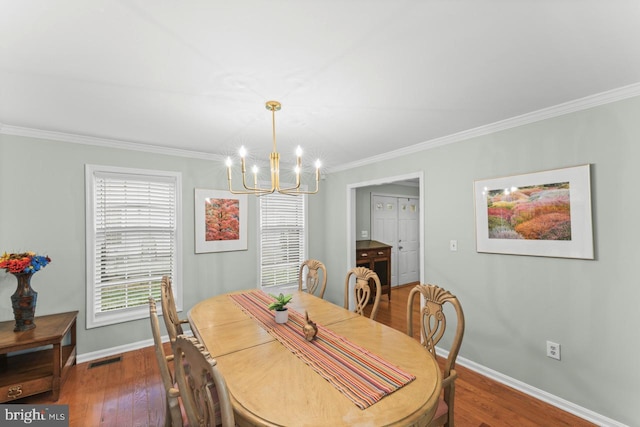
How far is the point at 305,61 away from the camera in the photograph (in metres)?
1.71

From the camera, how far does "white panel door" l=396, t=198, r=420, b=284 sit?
6.51 metres

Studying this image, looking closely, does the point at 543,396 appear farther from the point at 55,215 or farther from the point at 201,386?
the point at 55,215

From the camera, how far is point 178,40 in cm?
150

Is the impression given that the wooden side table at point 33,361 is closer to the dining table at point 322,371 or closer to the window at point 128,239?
the window at point 128,239

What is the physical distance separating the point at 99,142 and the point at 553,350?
485 centimetres

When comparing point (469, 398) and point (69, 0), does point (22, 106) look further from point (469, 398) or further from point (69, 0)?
point (469, 398)

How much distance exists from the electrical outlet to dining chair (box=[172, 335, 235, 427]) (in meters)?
2.66

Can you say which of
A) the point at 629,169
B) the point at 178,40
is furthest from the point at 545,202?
the point at 178,40

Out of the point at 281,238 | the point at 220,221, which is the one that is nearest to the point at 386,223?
the point at 281,238

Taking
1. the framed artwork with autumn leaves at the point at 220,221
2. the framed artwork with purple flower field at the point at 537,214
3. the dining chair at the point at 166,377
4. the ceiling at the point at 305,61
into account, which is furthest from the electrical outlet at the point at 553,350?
the framed artwork with autumn leaves at the point at 220,221

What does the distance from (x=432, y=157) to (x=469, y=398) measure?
2.41m

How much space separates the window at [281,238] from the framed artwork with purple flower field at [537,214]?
8.85 feet

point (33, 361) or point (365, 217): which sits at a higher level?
point (365, 217)

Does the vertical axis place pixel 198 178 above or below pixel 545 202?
above
